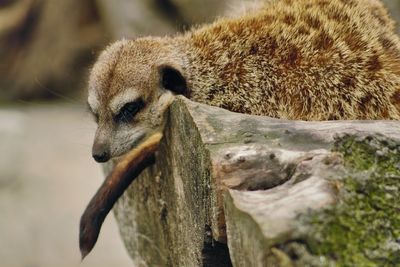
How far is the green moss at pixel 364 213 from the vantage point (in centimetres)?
217

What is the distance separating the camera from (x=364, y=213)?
2.32 metres

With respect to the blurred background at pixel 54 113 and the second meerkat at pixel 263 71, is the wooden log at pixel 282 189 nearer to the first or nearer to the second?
the second meerkat at pixel 263 71

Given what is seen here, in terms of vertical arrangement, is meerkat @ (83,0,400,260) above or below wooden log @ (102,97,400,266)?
above

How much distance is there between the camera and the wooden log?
2.15m

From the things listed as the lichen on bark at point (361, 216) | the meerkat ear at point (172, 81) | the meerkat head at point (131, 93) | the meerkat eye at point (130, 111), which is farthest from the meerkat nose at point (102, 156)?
the lichen on bark at point (361, 216)

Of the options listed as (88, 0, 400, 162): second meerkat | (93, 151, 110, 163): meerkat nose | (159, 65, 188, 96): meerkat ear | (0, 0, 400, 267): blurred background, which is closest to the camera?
(88, 0, 400, 162): second meerkat

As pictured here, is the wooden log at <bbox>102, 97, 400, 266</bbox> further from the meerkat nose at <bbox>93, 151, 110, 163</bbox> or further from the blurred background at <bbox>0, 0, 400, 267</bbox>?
the blurred background at <bbox>0, 0, 400, 267</bbox>

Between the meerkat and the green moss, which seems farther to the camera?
the meerkat

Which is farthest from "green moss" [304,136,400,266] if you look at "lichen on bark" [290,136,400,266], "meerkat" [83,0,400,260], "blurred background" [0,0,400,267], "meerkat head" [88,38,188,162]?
"blurred background" [0,0,400,267]

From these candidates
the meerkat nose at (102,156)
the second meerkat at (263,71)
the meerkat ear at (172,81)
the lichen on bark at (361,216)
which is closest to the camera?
the lichen on bark at (361,216)

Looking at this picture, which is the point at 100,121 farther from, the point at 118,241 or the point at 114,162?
the point at 118,241

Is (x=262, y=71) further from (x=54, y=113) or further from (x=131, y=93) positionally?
(x=54, y=113)

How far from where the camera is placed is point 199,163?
2.86 m

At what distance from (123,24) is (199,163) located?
23.6 ft
